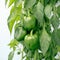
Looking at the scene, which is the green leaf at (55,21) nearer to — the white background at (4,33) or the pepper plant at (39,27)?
the pepper plant at (39,27)

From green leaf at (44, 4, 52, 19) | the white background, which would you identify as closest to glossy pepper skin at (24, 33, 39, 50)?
green leaf at (44, 4, 52, 19)

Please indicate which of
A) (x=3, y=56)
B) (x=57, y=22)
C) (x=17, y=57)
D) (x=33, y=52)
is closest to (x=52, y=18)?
(x=57, y=22)

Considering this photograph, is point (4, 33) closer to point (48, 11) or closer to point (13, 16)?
point (13, 16)

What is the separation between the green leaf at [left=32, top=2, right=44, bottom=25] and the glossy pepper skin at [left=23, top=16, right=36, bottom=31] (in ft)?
0.10

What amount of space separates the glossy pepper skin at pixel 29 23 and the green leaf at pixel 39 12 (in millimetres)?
30

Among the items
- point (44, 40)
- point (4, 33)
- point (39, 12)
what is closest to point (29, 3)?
point (39, 12)

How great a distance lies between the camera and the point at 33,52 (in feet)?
2.76

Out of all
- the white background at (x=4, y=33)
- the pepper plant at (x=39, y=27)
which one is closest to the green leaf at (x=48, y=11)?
the pepper plant at (x=39, y=27)

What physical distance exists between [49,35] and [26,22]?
108mm

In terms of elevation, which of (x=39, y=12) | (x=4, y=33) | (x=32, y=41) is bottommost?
(x=4, y=33)

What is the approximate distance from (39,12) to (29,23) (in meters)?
0.07

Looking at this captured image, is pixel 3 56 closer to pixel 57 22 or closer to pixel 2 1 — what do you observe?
pixel 2 1

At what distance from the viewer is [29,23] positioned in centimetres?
79

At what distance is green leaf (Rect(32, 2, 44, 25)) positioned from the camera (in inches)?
29.2
